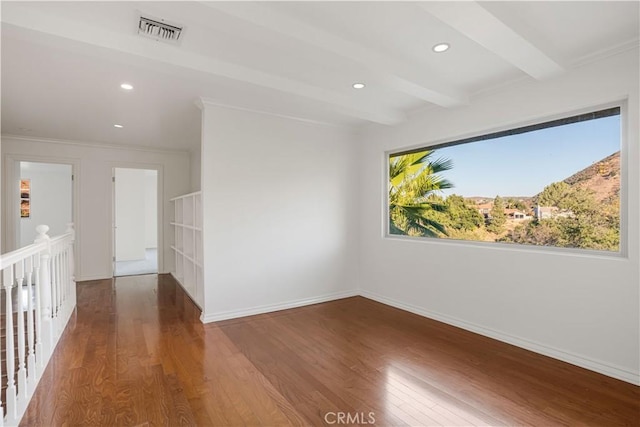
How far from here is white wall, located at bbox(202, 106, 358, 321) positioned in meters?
3.61

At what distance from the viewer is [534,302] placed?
289 centimetres

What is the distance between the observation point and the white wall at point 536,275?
7.88ft

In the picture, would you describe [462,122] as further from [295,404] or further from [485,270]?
[295,404]

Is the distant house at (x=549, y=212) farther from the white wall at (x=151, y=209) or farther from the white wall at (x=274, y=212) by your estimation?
the white wall at (x=151, y=209)

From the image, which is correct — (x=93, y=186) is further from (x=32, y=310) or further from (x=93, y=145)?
(x=32, y=310)

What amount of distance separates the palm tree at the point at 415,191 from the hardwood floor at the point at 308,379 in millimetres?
1209

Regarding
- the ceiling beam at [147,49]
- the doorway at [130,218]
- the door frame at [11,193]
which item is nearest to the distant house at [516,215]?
the ceiling beam at [147,49]

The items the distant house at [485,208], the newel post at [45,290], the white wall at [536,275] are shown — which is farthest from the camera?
the distant house at [485,208]

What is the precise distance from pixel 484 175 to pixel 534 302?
1367 millimetres

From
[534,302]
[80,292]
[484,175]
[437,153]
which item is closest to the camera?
[534,302]

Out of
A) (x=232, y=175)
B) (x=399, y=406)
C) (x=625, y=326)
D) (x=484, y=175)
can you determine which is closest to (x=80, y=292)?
(x=232, y=175)

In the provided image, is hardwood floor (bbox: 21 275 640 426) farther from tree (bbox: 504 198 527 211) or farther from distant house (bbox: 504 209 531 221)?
tree (bbox: 504 198 527 211)

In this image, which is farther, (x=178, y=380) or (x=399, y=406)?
(x=178, y=380)

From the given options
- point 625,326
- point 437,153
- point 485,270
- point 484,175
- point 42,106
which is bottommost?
point 625,326
